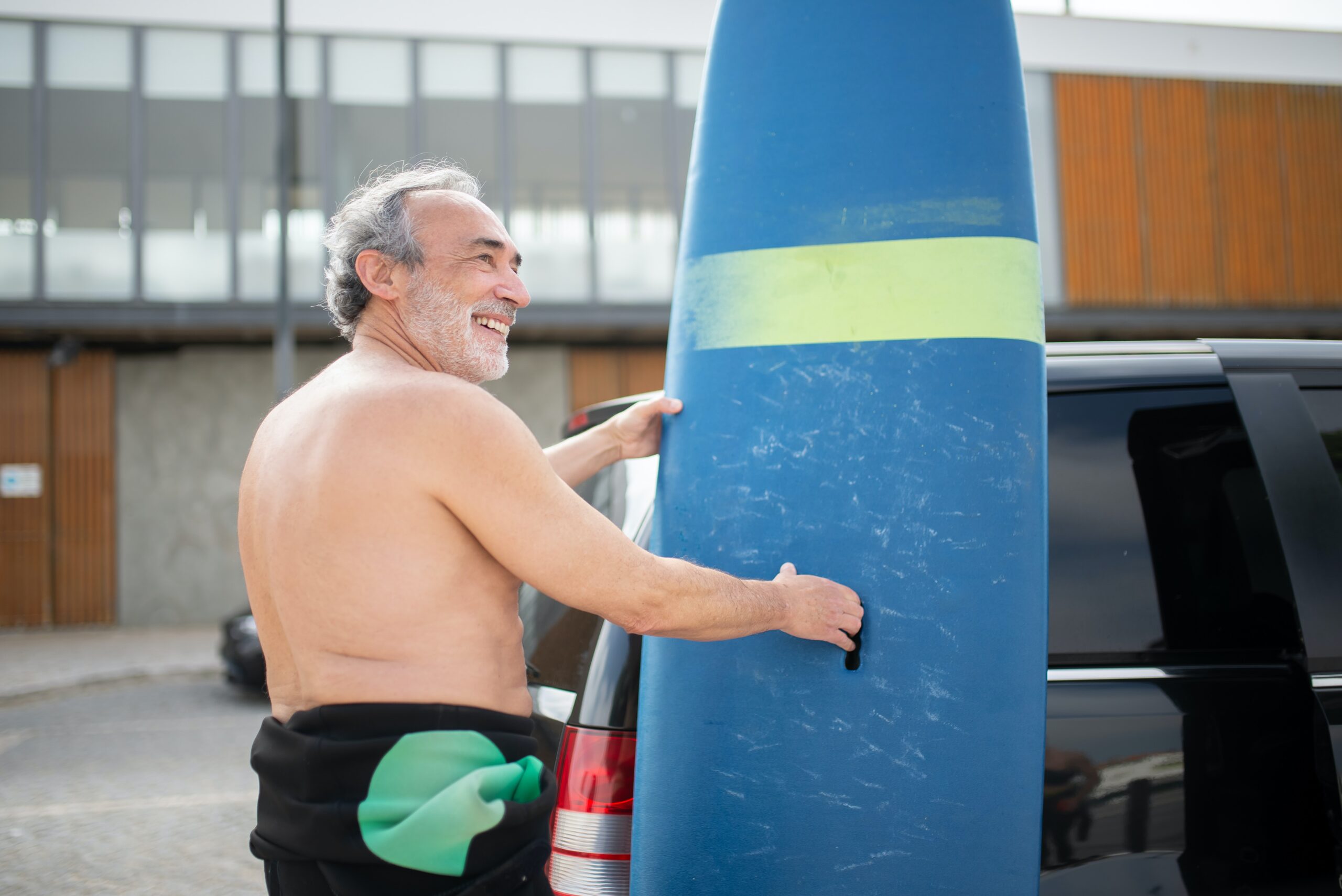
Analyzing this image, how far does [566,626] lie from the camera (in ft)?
7.27

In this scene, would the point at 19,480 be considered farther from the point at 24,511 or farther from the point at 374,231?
the point at 374,231

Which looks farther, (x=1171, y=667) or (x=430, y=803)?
(x=1171, y=667)

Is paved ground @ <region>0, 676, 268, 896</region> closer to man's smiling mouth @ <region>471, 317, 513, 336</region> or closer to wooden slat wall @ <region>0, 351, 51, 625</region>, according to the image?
man's smiling mouth @ <region>471, 317, 513, 336</region>

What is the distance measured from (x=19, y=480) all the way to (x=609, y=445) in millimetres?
14674

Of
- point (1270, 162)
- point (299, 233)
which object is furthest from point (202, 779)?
point (1270, 162)

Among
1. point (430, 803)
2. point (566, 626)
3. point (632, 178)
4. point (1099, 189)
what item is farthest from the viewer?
point (1099, 189)

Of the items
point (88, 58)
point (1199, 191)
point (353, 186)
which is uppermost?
point (88, 58)

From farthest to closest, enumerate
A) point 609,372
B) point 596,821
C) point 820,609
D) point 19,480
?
point 609,372
point 19,480
point 596,821
point 820,609

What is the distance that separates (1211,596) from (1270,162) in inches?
661

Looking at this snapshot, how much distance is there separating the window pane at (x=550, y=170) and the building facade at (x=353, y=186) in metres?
0.04

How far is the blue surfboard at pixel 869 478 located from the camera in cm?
160

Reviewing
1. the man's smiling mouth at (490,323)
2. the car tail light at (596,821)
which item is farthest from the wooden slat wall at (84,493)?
the man's smiling mouth at (490,323)

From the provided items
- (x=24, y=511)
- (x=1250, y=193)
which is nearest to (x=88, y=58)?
(x=24, y=511)

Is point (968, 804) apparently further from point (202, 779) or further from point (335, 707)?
point (202, 779)
